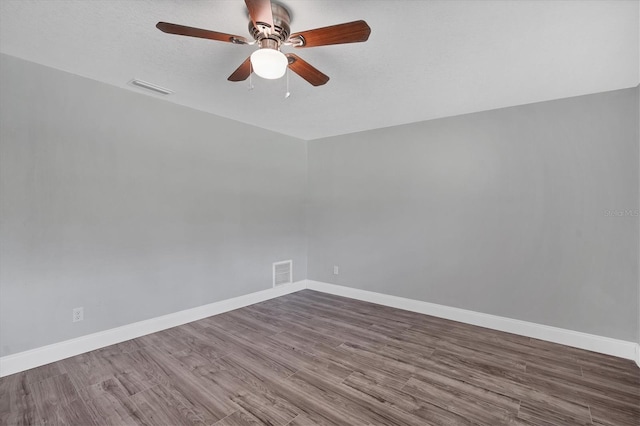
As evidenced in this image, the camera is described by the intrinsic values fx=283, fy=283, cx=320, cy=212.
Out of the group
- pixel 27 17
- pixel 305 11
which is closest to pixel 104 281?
pixel 27 17

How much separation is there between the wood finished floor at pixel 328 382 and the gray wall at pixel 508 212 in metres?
0.52

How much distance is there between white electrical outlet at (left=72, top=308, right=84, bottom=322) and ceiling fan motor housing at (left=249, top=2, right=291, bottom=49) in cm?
278

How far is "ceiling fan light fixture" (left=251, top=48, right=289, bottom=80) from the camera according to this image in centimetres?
162

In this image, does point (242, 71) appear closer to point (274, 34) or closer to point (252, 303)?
point (274, 34)

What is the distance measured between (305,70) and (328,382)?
7.69 feet

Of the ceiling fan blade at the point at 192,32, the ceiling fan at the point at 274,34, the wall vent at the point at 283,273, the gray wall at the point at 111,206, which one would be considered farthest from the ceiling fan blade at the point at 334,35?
the wall vent at the point at 283,273

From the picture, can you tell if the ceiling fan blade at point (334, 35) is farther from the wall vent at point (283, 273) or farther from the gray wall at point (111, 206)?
the wall vent at point (283, 273)

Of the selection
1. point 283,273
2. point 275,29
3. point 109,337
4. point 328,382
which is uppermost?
point 275,29

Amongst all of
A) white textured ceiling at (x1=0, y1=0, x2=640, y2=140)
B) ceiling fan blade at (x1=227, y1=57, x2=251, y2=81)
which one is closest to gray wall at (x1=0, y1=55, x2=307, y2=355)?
white textured ceiling at (x1=0, y1=0, x2=640, y2=140)

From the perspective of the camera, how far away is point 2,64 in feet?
7.32

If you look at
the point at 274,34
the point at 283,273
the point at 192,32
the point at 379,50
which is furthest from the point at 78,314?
the point at 379,50

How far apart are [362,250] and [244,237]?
1732mm

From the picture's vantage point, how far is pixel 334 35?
5.30 ft

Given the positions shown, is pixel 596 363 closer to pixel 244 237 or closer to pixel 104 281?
pixel 244 237
